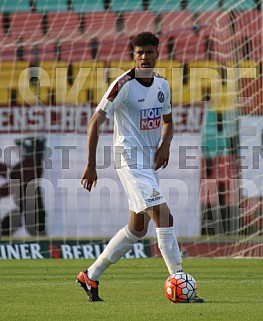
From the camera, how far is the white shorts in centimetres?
695

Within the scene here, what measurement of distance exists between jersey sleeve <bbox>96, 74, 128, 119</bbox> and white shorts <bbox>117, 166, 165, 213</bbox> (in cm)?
44

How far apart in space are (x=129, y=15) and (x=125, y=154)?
9519mm

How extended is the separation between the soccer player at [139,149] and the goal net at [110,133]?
4.98 metres

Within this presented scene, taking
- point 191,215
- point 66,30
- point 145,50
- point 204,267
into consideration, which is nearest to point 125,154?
point 145,50

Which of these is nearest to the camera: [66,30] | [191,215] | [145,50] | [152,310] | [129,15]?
[152,310]

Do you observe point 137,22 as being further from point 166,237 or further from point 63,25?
point 166,237

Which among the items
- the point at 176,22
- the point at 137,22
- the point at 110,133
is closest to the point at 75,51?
the point at 137,22

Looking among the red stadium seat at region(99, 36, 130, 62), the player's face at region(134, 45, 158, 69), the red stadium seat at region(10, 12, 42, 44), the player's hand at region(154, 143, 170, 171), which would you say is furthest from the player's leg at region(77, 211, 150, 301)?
the red stadium seat at region(99, 36, 130, 62)

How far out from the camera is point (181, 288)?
22.1ft

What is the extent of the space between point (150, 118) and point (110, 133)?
735 centimetres

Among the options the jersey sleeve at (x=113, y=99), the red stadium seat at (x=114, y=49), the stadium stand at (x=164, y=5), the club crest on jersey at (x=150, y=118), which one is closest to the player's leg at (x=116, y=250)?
the club crest on jersey at (x=150, y=118)

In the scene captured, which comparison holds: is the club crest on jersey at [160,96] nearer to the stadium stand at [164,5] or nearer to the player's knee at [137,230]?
the player's knee at [137,230]

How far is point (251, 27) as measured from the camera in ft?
45.4

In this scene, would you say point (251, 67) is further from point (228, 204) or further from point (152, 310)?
point (152, 310)
